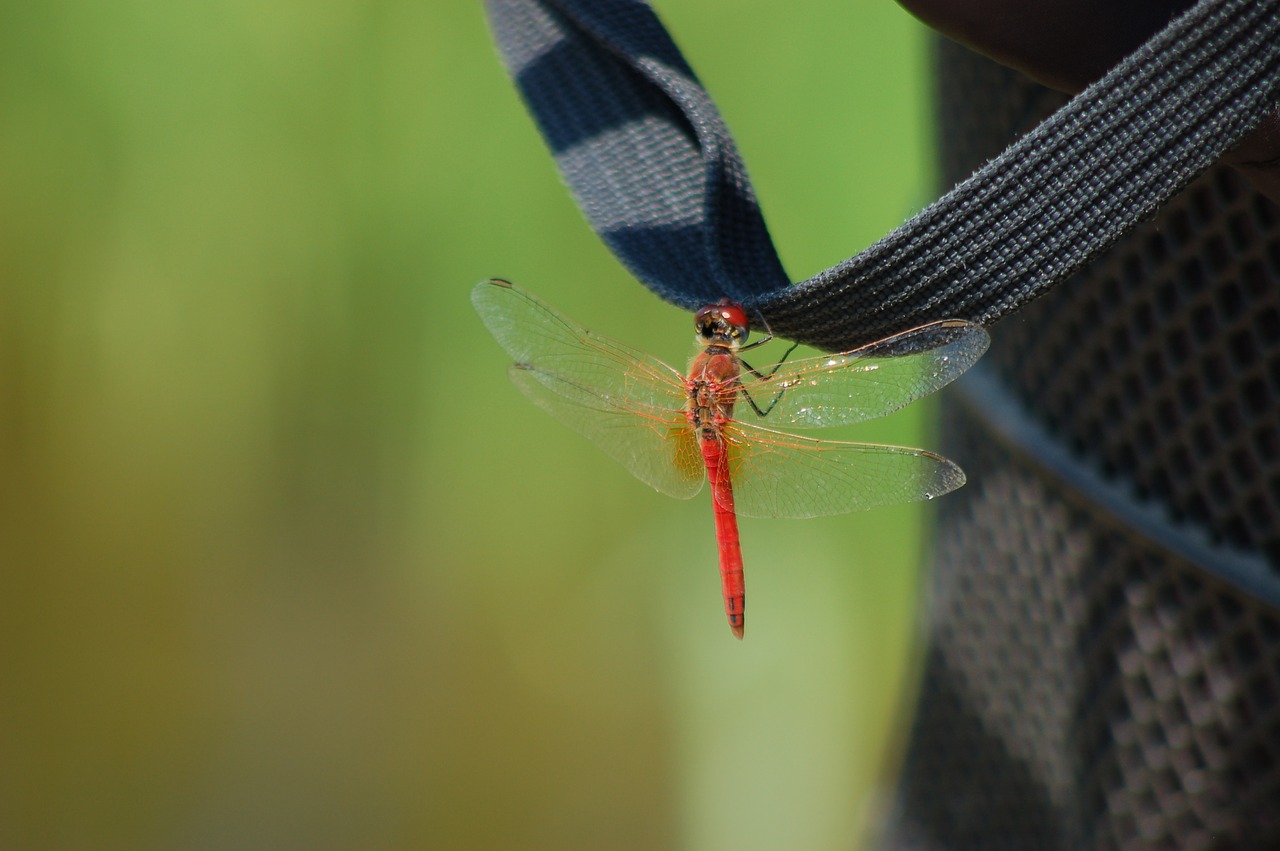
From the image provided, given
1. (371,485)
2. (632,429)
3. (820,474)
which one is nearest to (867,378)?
(820,474)

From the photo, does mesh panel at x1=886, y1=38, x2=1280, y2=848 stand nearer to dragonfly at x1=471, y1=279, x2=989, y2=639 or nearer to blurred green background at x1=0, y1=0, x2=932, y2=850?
dragonfly at x1=471, y1=279, x2=989, y2=639

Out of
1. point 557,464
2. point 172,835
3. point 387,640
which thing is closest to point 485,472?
point 557,464

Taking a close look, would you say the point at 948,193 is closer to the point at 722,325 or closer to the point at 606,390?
the point at 722,325

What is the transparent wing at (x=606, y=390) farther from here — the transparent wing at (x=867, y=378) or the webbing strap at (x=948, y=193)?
the webbing strap at (x=948, y=193)

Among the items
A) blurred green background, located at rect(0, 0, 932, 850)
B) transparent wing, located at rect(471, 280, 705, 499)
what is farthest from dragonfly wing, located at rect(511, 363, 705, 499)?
blurred green background, located at rect(0, 0, 932, 850)

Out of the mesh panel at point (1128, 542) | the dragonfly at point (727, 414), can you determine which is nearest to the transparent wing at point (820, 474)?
the dragonfly at point (727, 414)

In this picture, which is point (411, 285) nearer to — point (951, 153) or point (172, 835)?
point (172, 835)

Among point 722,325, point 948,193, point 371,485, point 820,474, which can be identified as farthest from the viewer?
point 371,485
